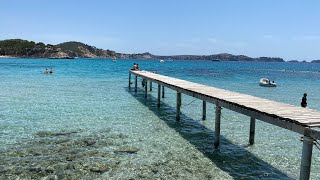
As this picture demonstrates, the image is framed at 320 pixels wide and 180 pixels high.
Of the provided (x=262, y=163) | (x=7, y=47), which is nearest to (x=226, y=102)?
(x=262, y=163)

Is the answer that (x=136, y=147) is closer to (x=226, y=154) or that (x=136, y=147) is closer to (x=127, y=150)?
(x=127, y=150)

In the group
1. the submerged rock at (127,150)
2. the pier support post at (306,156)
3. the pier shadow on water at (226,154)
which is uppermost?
the pier support post at (306,156)

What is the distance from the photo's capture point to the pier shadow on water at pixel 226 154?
1114cm

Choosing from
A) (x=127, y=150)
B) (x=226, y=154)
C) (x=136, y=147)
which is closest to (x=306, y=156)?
(x=226, y=154)

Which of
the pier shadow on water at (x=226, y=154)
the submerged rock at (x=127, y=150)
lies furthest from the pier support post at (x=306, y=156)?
the submerged rock at (x=127, y=150)

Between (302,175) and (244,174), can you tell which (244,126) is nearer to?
(244,174)

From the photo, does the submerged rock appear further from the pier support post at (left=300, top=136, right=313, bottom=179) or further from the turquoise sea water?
the pier support post at (left=300, top=136, right=313, bottom=179)

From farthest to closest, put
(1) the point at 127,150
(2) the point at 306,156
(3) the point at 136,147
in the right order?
1. (3) the point at 136,147
2. (1) the point at 127,150
3. (2) the point at 306,156

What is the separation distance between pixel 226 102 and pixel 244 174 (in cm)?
313

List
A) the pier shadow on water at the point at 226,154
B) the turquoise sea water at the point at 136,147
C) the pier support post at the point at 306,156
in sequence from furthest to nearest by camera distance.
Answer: the pier shadow on water at the point at 226,154, the turquoise sea water at the point at 136,147, the pier support post at the point at 306,156

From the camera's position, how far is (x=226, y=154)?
1317cm

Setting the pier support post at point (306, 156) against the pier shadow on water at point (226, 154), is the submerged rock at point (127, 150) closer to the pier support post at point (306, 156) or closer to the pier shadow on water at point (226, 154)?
the pier shadow on water at point (226, 154)

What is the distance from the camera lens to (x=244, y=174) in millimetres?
11031

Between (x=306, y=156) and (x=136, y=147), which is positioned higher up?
(x=306, y=156)
